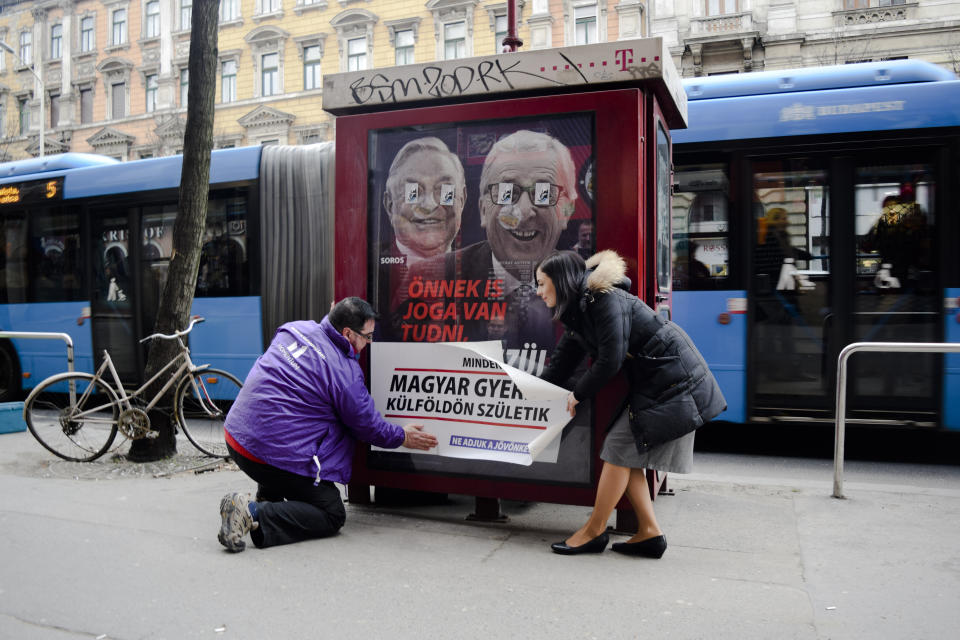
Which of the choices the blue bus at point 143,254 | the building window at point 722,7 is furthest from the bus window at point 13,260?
the building window at point 722,7

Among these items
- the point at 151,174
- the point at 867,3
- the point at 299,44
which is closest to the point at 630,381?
the point at 151,174

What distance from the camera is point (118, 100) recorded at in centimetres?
4028

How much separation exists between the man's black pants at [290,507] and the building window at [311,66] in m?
33.5

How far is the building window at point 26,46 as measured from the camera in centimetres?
4300

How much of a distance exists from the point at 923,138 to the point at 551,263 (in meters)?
4.19

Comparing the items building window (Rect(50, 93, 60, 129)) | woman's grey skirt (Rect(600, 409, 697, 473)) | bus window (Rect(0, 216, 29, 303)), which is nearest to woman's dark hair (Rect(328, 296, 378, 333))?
woman's grey skirt (Rect(600, 409, 697, 473))

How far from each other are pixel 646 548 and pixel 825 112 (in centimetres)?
442

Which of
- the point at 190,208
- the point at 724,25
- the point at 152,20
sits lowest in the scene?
the point at 190,208

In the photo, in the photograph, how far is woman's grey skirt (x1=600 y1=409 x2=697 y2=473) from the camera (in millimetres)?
3922

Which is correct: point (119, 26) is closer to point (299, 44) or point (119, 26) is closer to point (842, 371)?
point (299, 44)

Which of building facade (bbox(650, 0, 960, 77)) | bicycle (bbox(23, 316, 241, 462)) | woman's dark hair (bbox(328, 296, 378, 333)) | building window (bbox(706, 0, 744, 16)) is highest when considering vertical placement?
building window (bbox(706, 0, 744, 16))

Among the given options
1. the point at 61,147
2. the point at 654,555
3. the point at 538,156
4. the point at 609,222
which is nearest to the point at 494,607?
the point at 654,555

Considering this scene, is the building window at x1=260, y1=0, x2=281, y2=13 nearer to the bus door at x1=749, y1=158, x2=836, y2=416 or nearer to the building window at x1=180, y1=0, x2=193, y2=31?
the building window at x1=180, y1=0, x2=193, y2=31

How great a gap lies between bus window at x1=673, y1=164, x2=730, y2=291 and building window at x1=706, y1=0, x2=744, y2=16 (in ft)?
73.8
